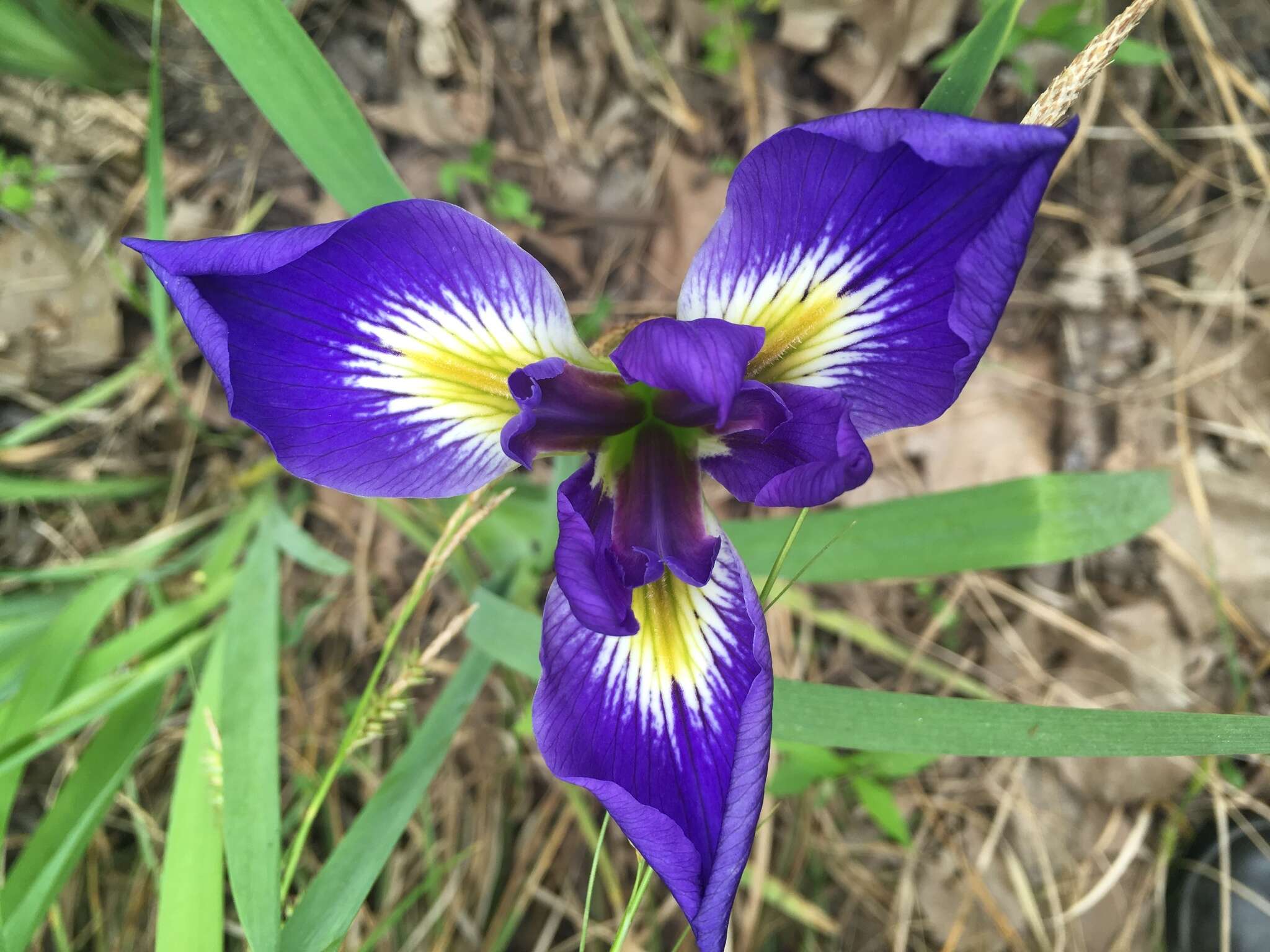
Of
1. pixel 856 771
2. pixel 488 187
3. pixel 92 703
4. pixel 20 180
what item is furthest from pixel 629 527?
pixel 20 180

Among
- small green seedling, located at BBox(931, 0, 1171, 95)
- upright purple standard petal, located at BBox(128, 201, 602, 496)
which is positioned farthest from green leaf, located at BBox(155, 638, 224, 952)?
small green seedling, located at BBox(931, 0, 1171, 95)

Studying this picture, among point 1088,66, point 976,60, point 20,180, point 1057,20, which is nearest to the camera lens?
point 1088,66

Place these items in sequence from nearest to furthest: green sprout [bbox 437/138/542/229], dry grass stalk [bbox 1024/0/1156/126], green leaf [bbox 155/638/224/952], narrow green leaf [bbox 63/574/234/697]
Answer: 1. dry grass stalk [bbox 1024/0/1156/126]
2. green leaf [bbox 155/638/224/952]
3. narrow green leaf [bbox 63/574/234/697]
4. green sprout [bbox 437/138/542/229]

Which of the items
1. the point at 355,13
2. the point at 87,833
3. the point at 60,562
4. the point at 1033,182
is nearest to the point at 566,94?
the point at 355,13

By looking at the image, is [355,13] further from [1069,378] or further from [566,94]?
[1069,378]

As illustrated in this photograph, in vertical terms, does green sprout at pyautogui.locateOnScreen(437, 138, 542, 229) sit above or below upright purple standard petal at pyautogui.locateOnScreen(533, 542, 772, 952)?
above

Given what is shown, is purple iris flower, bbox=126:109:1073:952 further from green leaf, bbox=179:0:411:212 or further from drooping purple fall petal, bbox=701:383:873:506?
green leaf, bbox=179:0:411:212

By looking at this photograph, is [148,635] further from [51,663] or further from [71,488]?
[71,488]
